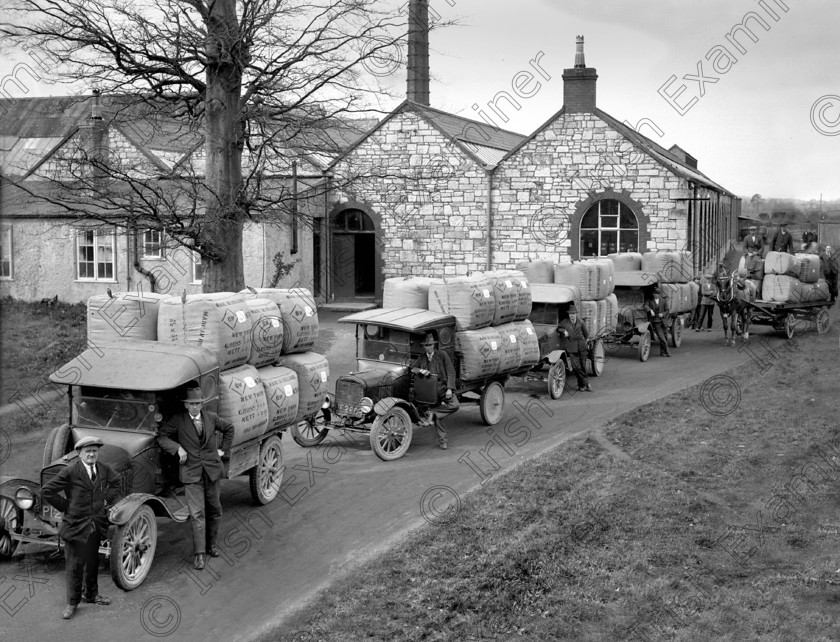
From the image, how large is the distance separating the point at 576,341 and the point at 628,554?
8.77m

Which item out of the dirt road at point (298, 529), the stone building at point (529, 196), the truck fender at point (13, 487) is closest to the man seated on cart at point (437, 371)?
the dirt road at point (298, 529)

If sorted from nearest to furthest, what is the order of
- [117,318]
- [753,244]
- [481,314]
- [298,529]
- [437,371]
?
[117,318], [298,529], [437,371], [481,314], [753,244]

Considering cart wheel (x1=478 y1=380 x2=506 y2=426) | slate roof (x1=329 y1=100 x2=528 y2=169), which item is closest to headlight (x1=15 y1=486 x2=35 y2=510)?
cart wheel (x1=478 y1=380 x2=506 y2=426)

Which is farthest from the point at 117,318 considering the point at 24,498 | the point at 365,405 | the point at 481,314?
the point at 481,314

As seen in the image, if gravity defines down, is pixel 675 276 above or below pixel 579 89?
below

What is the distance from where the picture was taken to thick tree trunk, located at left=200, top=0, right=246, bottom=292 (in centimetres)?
1686

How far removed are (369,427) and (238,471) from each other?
10.0ft

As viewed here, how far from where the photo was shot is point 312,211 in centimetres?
3042

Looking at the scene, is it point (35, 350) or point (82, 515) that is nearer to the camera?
point (82, 515)

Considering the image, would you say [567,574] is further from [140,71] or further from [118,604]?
[140,71]

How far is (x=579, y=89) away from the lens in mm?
28766

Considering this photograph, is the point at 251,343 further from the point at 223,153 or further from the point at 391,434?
the point at 223,153

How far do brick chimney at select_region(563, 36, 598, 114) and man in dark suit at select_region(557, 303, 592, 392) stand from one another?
42.6 ft

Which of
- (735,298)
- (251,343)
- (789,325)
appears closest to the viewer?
(251,343)
